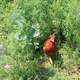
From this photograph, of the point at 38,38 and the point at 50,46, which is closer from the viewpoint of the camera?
the point at 50,46

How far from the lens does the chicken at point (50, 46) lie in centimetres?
507

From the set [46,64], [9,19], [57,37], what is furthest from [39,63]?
[9,19]

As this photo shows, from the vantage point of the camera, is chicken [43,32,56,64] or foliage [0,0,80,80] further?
chicken [43,32,56,64]

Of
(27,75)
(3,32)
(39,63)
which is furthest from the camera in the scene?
(3,32)

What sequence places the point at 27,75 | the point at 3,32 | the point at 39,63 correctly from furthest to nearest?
the point at 3,32 → the point at 39,63 → the point at 27,75

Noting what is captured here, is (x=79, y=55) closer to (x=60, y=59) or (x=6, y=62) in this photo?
(x=60, y=59)

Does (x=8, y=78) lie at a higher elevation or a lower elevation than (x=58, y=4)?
lower

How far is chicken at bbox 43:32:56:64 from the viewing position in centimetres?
507

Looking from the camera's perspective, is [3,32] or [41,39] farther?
[3,32]

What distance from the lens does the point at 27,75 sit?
185 inches

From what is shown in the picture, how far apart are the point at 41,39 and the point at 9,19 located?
569 mm

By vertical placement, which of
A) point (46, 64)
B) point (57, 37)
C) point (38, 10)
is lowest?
point (46, 64)

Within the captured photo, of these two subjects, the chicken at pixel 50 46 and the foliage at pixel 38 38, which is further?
the chicken at pixel 50 46

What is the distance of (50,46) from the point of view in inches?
199
